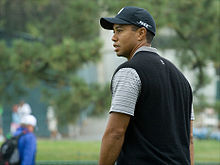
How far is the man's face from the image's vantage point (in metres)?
2.55

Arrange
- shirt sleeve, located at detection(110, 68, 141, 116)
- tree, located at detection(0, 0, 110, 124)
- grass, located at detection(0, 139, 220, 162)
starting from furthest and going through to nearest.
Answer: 1. grass, located at detection(0, 139, 220, 162)
2. tree, located at detection(0, 0, 110, 124)
3. shirt sleeve, located at detection(110, 68, 141, 116)

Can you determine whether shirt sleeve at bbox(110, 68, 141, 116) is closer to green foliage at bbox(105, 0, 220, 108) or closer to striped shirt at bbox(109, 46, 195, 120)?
striped shirt at bbox(109, 46, 195, 120)

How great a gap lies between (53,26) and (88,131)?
1214 centimetres

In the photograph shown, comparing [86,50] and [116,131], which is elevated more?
[86,50]

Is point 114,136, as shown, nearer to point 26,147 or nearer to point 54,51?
point 26,147

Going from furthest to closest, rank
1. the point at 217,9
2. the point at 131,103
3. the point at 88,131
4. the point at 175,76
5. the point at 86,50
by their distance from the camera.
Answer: the point at 88,131 < the point at 217,9 < the point at 86,50 < the point at 175,76 < the point at 131,103

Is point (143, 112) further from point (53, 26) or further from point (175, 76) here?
point (53, 26)

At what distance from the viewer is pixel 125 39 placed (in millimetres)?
2566

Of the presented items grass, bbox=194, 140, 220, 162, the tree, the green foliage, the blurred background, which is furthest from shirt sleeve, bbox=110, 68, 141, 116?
grass, bbox=194, 140, 220, 162

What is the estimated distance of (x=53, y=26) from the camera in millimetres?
10914

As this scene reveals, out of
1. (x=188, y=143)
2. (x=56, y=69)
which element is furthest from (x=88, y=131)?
(x=188, y=143)

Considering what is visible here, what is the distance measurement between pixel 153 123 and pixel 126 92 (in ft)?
0.74

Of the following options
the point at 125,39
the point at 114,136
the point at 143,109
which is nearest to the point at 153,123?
the point at 143,109

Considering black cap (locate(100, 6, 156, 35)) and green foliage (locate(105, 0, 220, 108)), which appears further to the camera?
green foliage (locate(105, 0, 220, 108))
